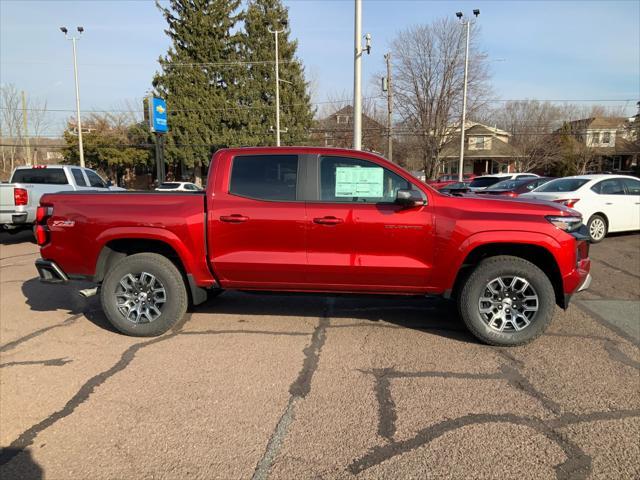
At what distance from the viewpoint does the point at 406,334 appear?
15.6 feet

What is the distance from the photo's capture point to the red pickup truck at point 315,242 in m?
4.29

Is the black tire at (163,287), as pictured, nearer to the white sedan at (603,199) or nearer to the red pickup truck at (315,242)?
the red pickup truck at (315,242)

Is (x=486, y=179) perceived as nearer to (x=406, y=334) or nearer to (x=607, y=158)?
(x=406, y=334)

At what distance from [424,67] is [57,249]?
38.5 m

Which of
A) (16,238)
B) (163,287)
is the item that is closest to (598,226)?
(163,287)

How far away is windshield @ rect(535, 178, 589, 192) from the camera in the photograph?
1059cm

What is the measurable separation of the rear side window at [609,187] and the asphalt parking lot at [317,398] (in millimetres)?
5991

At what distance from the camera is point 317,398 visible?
339cm

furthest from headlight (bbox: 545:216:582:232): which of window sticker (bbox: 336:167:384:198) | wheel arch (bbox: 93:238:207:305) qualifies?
wheel arch (bbox: 93:238:207:305)

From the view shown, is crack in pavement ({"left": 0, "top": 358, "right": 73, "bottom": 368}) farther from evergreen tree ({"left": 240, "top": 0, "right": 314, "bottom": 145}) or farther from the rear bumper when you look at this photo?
evergreen tree ({"left": 240, "top": 0, "right": 314, "bottom": 145})

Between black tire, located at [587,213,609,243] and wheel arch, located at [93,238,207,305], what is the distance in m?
9.57

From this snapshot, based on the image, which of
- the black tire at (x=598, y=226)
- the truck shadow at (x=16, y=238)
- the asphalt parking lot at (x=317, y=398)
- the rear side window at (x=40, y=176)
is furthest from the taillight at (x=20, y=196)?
the black tire at (x=598, y=226)

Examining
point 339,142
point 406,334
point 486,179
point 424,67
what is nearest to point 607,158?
point 424,67

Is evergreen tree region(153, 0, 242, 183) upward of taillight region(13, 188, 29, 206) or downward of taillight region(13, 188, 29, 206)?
upward
